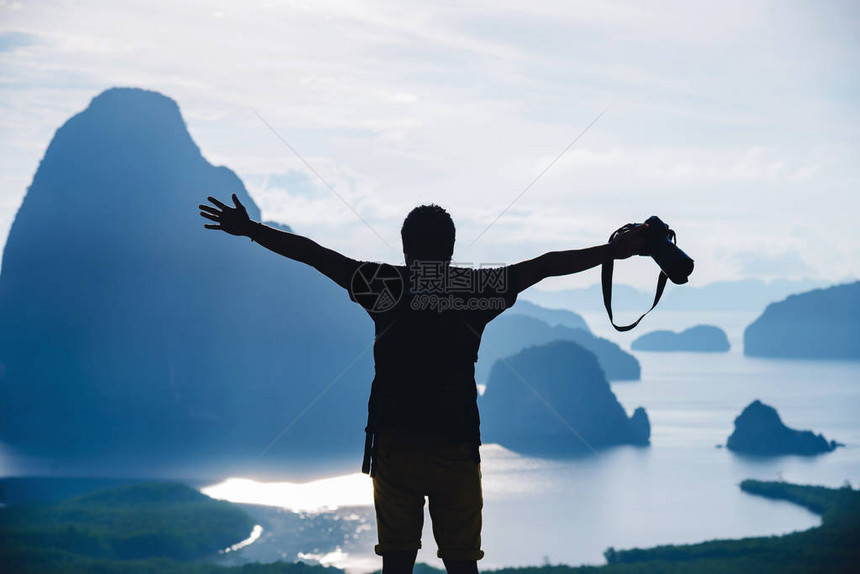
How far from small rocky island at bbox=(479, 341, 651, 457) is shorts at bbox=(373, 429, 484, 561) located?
504 ft

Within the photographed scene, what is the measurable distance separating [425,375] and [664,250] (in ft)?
4.76

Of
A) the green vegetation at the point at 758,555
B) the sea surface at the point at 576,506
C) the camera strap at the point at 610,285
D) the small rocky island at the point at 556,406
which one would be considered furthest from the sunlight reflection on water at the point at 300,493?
the camera strap at the point at 610,285

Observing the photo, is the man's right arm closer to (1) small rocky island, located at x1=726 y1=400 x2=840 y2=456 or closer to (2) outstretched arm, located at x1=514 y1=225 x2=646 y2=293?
(2) outstretched arm, located at x1=514 y1=225 x2=646 y2=293

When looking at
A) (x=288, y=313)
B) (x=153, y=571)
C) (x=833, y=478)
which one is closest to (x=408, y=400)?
(x=153, y=571)

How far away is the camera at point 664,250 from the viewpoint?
3862mm

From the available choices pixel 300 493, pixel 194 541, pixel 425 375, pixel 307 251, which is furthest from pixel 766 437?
pixel 307 251

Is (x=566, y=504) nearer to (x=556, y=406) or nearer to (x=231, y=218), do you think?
(x=556, y=406)

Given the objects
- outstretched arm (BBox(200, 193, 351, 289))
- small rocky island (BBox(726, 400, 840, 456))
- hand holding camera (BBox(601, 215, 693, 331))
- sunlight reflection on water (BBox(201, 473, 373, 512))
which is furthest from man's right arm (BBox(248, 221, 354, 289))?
small rocky island (BBox(726, 400, 840, 456))

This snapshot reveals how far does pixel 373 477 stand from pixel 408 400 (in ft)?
1.48

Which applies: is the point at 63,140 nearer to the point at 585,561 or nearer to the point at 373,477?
the point at 585,561

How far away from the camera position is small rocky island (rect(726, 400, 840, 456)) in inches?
5782

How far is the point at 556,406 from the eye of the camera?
160625mm

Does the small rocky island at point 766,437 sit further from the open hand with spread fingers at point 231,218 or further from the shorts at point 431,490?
the open hand with spread fingers at point 231,218

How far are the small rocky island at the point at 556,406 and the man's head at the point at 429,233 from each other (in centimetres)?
15366
